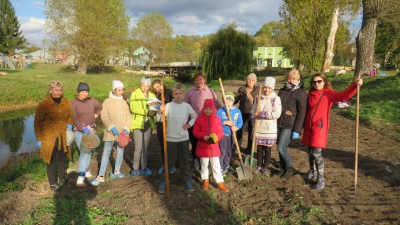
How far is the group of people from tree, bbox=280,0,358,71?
2062 cm

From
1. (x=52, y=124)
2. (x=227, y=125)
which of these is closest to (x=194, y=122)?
(x=227, y=125)

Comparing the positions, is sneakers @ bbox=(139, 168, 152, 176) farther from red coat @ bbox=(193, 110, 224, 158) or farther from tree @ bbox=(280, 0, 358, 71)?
tree @ bbox=(280, 0, 358, 71)

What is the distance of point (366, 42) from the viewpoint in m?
13.9

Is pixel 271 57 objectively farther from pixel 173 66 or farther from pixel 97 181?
pixel 97 181

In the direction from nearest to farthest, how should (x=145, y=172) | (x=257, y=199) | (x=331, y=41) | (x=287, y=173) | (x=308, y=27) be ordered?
(x=257, y=199)
(x=287, y=173)
(x=145, y=172)
(x=331, y=41)
(x=308, y=27)

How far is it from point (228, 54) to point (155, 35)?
1193 inches

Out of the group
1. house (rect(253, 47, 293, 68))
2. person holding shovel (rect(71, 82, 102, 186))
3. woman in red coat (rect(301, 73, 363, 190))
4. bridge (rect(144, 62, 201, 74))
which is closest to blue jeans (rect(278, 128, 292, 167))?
woman in red coat (rect(301, 73, 363, 190))

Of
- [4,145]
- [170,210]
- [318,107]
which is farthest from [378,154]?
[4,145]

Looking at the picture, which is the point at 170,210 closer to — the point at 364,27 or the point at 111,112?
the point at 111,112

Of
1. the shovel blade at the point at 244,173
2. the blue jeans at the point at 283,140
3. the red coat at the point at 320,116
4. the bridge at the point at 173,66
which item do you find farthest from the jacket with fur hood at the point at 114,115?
the bridge at the point at 173,66

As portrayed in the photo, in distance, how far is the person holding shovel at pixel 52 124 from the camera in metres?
4.49

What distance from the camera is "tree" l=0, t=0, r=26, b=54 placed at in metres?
50.6

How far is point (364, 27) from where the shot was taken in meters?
13.9

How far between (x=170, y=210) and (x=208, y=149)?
1083 mm
